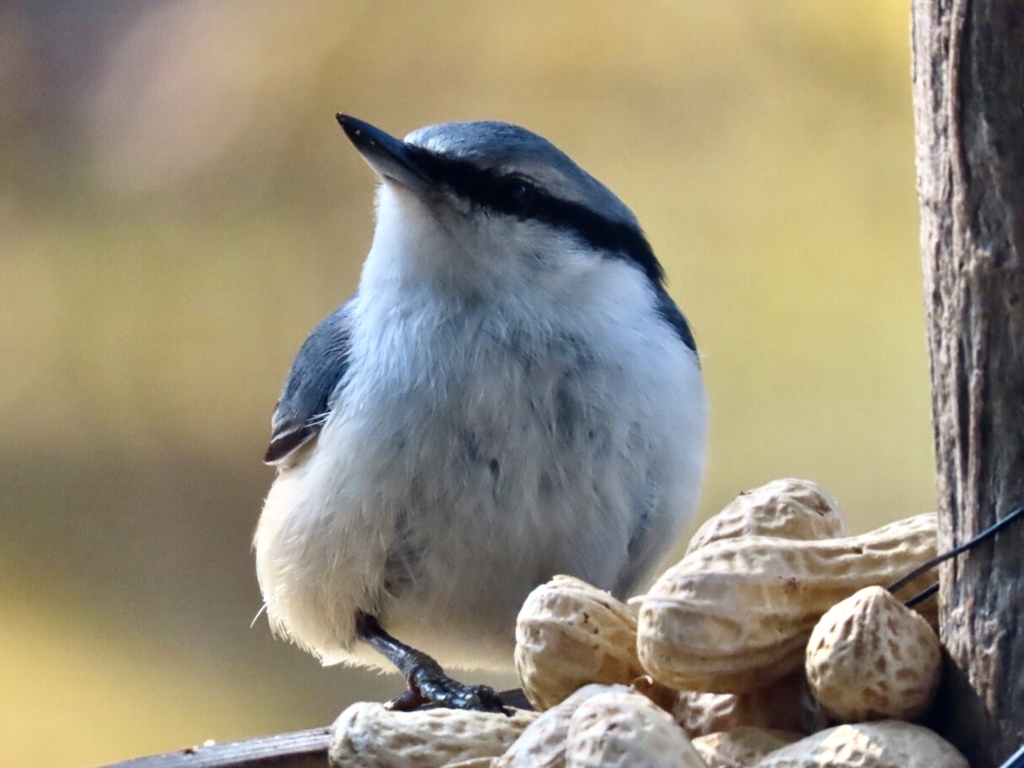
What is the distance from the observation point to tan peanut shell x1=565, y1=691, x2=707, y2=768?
20.8 inches

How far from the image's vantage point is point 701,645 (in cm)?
59

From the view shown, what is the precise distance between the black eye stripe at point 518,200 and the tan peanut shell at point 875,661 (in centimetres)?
54

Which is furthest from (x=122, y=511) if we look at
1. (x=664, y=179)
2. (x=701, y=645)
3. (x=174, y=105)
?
(x=701, y=645)

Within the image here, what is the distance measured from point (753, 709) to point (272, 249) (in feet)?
5.83

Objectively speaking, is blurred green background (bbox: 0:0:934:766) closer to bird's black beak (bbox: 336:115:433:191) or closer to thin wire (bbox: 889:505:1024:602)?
bird's black beak (bbox: 336:115:433:191)

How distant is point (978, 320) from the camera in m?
0.52

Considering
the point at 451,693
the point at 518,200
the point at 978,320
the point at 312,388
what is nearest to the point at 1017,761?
the point at 978,320

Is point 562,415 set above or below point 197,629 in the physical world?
above

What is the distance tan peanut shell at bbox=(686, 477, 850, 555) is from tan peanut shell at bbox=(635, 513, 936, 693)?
0.29 feet

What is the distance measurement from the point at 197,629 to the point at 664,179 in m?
1.27

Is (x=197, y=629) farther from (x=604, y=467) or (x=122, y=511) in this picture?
(x=604, y=467)

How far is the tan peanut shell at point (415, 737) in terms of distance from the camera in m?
0.67

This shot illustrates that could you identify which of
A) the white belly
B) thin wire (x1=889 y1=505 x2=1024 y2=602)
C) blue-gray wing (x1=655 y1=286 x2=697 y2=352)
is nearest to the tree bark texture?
thin wire (x1=889 y1=505 x2=1024 y2=602)

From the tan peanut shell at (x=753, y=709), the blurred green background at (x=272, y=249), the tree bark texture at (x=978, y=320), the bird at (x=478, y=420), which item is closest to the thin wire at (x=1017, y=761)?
the tree bark texture at (x=978, y=320)
